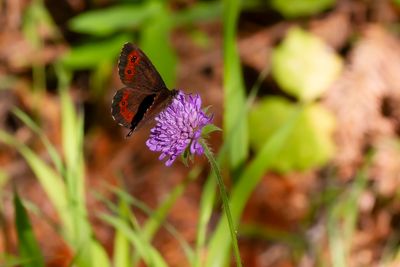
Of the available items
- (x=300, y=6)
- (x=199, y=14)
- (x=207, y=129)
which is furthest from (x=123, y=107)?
(x=300, y=6)

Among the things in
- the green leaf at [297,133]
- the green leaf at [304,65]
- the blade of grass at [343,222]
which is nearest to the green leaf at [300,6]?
the green leaf at [304,65]

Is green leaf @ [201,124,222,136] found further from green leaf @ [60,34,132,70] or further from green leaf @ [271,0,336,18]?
green leaf @ [271,0,336,18]

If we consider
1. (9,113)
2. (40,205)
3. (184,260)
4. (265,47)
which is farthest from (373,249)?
(9,113)

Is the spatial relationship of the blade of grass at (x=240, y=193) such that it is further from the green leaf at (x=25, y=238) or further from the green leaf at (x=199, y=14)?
the green leaf at (x=199, y=14)

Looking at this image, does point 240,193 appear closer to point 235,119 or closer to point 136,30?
point 235,119

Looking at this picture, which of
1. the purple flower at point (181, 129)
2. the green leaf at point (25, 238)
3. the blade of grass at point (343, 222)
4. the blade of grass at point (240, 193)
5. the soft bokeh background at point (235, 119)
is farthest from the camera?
the soft bokeh background at point (235, 119)

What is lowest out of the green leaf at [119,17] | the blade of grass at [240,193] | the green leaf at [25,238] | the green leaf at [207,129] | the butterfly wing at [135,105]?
the blade of grass at [240,193]

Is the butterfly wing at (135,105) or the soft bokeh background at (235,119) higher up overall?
the butterfly wing at (135,105)

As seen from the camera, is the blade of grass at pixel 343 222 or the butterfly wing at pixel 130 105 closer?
the butterfly wing at pixel 130 105
